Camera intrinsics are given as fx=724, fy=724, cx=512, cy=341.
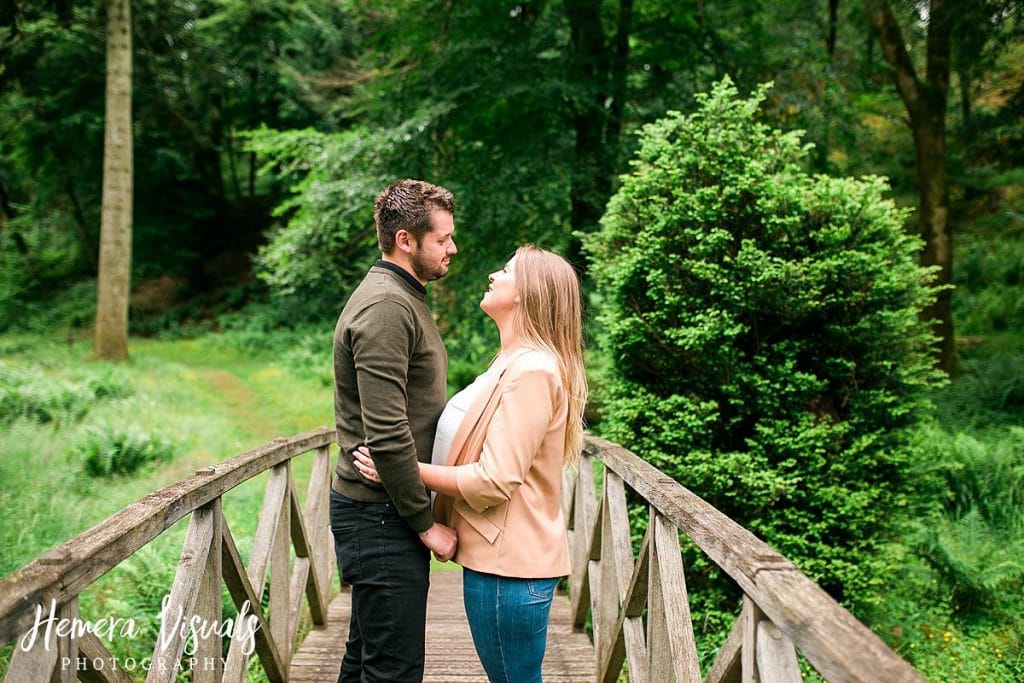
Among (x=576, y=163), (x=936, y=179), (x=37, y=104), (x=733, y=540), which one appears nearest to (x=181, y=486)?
(x=733, y=540)

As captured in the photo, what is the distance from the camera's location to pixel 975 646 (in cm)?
502

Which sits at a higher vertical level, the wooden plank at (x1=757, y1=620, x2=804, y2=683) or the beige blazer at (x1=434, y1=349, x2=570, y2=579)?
the beige blazer at (x1=434, y1=349, x2=570, y2=579)

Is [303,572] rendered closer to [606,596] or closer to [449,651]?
[449,651]

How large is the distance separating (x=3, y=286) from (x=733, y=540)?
26.5 metres

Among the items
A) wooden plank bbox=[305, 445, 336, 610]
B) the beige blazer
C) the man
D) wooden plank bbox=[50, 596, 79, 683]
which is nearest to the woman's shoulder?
the beige blazer

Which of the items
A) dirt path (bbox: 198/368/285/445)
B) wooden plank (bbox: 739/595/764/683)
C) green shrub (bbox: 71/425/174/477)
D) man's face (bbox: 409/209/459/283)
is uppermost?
man's face (bbox: 409/209/459/283)

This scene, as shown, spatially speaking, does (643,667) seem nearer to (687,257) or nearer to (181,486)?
(181,486)

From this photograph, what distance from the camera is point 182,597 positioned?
7.91ft

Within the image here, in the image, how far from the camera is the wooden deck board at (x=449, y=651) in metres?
3.71

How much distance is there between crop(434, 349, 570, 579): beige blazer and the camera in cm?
219

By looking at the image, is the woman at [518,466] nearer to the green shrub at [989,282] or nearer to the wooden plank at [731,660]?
the wooden plank at [731,660]

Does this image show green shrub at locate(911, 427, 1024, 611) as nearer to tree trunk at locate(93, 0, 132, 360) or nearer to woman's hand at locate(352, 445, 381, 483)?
woman's hand at locate(352, 445, 381, 483)

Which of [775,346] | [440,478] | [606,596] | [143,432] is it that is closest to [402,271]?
[440,478]

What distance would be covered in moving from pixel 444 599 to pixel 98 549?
3.44 meters
